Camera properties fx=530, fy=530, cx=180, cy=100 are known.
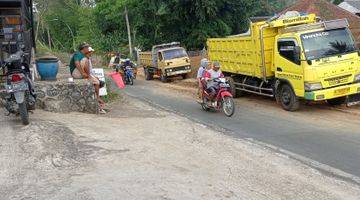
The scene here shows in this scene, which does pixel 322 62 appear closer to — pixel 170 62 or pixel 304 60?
pixel 304 60

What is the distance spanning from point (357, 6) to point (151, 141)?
54.3 metres

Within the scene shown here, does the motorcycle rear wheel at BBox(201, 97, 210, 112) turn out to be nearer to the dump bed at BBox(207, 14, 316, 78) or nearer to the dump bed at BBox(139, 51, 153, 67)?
the dump bed at BBox(207, 14, 316, 78)

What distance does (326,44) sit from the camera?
14.4m

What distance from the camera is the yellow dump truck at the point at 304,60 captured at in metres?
14.0

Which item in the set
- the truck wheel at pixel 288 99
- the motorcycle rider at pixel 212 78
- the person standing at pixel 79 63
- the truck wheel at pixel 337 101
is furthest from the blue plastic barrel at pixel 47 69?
the truck wheel at pixel 337 101

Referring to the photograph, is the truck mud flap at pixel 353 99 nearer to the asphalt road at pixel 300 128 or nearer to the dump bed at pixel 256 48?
the asphalt road at pixel 300 128

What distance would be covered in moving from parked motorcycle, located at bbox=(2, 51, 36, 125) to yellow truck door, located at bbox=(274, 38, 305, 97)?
7141mm

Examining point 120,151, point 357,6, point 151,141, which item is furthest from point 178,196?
point 357,6

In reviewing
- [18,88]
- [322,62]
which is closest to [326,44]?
[322,62]

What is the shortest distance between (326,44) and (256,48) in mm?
2488

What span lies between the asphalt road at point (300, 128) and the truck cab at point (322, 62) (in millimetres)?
667

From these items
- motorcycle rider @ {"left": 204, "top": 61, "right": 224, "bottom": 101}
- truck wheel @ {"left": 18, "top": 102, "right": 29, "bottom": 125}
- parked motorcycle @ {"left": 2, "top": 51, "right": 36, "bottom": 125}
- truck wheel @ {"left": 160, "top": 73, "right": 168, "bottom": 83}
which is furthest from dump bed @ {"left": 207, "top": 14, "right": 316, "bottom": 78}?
truck wheel @ {"left": 160, "top": 73, "right": 168, "bottom": 83}

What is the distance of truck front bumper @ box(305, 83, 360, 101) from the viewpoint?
13766mm

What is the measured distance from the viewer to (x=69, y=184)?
6348 mm
